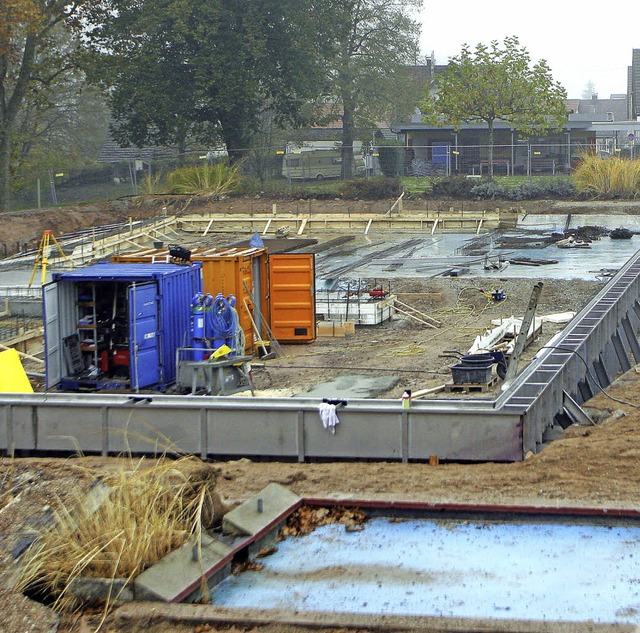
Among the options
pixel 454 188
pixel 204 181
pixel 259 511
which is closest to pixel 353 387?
pixel 259 511

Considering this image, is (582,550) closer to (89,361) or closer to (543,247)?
(89,361)

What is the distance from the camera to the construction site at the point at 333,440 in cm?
749

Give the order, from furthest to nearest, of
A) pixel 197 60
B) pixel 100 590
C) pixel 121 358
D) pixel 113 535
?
pixel 197 60 < pixel 121 358 < pixel 113 535 < pixel 100 590

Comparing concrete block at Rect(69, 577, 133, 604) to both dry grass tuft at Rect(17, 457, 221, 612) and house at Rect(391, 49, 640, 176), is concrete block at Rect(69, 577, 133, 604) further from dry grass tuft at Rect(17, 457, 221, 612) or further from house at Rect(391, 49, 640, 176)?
house at Rect(391, 49, 640, 176)

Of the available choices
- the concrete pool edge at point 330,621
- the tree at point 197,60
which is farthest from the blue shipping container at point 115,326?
the tree at point 197,60

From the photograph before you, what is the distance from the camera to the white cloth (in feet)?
38.1

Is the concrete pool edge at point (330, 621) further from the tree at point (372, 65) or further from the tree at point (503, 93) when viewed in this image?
the tree at point (372, 65)

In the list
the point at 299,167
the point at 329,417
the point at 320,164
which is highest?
the point at 320,164

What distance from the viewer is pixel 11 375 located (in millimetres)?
16250

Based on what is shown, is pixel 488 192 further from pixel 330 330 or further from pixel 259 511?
pixel 259 511

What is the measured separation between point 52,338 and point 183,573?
10.7 m

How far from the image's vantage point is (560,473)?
997 centimetres

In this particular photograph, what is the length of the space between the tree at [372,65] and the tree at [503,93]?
14.3m

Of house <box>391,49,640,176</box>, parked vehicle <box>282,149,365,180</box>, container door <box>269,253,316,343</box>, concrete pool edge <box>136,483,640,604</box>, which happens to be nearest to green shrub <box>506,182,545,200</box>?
house <box>391,49,640,176</box>
